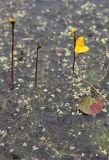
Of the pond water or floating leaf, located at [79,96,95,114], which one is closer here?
the pond water

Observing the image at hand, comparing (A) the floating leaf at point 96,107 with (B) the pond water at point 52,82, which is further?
(A) the floating leaf at point 96,107

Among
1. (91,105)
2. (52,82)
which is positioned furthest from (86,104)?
(52,82)

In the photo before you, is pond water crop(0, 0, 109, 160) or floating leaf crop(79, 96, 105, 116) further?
floating leaf crop(79, 96, 105, 116)

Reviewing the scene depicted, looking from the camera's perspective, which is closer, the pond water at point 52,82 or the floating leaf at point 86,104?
the pond water at point 52,82

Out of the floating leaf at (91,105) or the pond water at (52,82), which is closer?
the pond water at (52,82)
